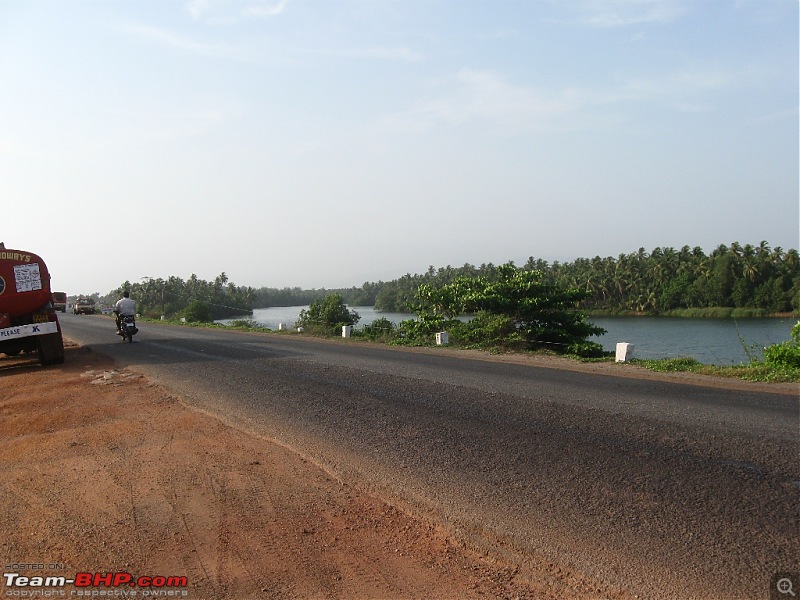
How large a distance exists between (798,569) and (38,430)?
333 inches

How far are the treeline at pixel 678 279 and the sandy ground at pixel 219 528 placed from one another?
48.3 m

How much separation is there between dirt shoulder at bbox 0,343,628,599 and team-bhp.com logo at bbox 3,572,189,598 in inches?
1.5

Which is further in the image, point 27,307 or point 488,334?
point 488,334

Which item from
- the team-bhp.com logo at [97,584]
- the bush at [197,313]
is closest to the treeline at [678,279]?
the bush at [197,313]

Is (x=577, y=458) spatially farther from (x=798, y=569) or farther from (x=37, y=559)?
(x=37, y=559)

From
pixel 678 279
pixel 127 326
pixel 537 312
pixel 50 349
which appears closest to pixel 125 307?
pixel 127 326

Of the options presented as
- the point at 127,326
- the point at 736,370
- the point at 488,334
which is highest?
the point at 127,326

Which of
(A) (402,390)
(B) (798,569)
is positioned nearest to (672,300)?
(A) (402,390)

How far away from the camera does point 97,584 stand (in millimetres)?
3951

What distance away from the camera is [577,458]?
20.6 feet

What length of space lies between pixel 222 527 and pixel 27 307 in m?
12.9

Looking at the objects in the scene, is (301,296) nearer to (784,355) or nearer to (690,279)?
(690,279)

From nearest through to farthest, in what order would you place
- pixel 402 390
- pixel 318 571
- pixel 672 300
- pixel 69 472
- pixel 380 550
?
pixel 318 571 → pixel 380 550 → pixel 69 472 → pixel 402 390 → pixel 672 300

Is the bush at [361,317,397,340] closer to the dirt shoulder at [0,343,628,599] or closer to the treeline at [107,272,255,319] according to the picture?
the dirt shoulder at [0,343,628,599]
